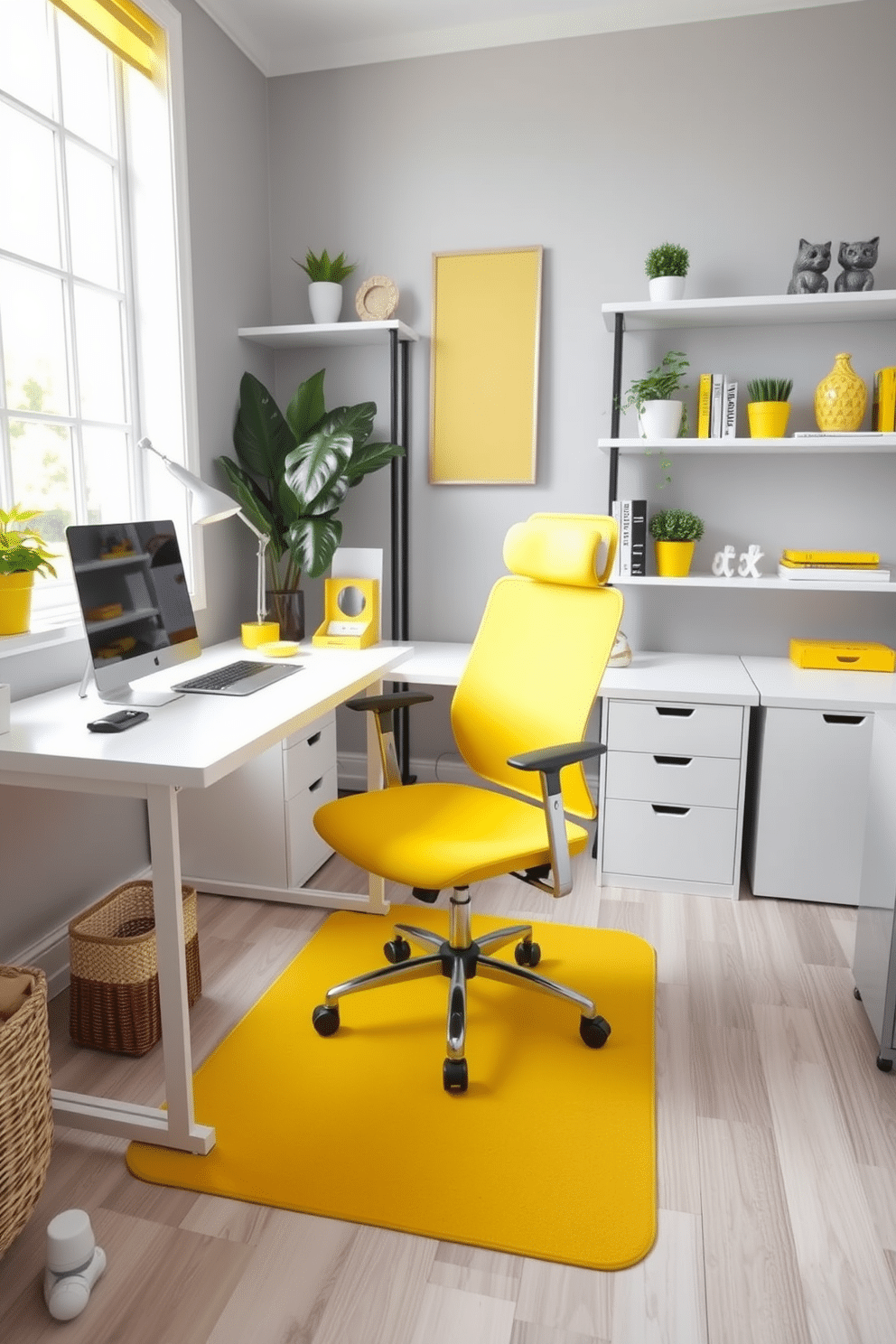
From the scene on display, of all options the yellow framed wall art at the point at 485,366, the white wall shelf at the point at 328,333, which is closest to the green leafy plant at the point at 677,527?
the yellow framed wall art at the point at 485,366

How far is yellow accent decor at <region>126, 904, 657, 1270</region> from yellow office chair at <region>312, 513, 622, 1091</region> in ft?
0.30

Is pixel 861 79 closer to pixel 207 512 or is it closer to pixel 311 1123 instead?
pixel 207 512

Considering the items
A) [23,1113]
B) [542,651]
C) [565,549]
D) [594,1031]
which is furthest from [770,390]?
[23,1113]

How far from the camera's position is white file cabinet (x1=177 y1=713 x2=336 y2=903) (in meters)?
2.74

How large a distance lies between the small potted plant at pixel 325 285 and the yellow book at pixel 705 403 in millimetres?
1306

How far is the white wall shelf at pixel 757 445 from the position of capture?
283cm

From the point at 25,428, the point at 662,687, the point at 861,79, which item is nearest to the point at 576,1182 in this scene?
the point at 662,687

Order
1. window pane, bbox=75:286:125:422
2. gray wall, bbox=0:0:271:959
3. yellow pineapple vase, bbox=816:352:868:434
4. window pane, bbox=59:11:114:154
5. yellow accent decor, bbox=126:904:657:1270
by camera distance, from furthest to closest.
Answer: yellow pineapple vase, bbox=816:352:868:434 < window pane, bbox=75:286:125:422 < window pane, bbox=59:11:114:154 < gray wall, bbox=0:0:271:959 < yellow accent decor, bbox=126:904:657:1270

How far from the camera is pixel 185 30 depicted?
283 centimetres

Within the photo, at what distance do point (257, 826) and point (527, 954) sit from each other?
901mm

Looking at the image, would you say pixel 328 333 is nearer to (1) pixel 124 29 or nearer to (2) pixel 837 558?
(1) pixel 124 29

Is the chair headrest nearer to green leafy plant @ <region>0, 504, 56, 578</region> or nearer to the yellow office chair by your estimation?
the yellow office chair

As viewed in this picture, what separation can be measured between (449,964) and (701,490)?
1906 millimetres

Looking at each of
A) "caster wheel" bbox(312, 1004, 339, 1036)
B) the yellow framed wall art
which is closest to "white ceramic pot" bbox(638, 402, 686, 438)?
the yellow framed wall art
